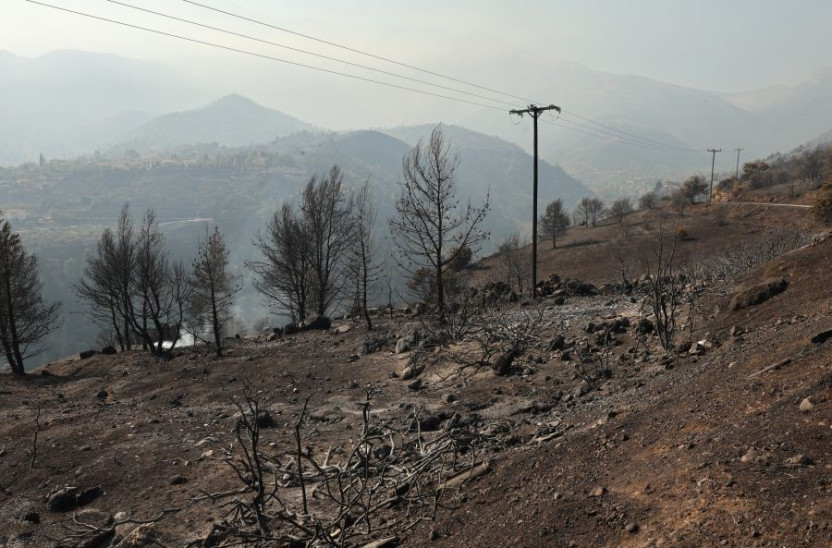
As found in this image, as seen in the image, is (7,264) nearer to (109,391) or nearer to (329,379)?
(109,391)

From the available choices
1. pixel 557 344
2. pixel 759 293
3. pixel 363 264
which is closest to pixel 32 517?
pixel 557 344

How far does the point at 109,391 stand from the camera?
17.6 meters

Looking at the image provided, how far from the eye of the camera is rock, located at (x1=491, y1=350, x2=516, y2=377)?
39.2 ft

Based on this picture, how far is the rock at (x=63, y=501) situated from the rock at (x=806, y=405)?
10.5m

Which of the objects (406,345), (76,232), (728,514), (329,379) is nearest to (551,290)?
(406,345)

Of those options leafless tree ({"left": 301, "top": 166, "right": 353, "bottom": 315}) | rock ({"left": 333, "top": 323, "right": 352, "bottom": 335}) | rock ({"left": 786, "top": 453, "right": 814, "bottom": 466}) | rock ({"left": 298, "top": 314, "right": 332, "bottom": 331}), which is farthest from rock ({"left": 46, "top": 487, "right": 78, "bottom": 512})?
leafless tree ({"left": 301, "top": 166, "right": 353, "bottom": 315})

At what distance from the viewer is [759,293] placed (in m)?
11.5

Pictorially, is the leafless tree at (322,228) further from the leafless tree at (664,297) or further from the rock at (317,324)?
the leafless tree at (664,297)

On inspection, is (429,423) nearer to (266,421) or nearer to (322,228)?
(266,421)

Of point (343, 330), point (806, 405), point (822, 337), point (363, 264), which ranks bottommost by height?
point (343, 330)

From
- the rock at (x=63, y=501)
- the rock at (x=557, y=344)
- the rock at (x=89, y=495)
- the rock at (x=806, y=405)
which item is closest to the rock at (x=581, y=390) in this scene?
the rock at (x=557, y=344)

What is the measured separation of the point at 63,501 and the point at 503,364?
27.9 feet

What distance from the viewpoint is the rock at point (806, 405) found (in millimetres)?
5418

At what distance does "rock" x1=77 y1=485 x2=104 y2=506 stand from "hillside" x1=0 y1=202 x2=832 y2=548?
0.05 metres
